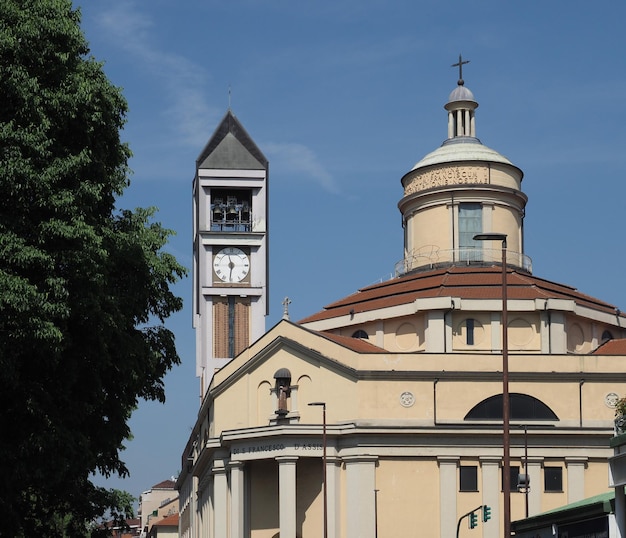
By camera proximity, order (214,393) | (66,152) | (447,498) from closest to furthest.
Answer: (66,152) → (447,498) → (214,393)

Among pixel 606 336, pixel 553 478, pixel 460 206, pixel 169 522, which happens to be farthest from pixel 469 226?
pixel 169 522

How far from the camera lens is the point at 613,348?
2906 inches

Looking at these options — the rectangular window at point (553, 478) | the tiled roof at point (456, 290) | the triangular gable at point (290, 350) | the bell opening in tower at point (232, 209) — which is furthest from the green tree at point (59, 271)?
the bell opening in tower at point (232, 209)

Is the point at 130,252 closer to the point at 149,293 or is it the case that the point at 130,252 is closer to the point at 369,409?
the point at 149,293

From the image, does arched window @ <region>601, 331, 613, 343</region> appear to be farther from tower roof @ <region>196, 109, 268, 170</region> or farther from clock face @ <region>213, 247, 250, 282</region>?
tower roof @ <region>196, 109, 268, 170</region>

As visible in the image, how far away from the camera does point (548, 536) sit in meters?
40.8

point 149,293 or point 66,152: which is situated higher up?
point 66,152

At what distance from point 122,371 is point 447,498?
120ft

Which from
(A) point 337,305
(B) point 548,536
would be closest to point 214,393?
(A) point 337,305

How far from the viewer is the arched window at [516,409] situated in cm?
7019

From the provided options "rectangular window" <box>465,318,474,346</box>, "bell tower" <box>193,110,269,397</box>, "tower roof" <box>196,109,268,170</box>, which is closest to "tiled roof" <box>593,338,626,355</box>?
"rectangular window" <box>465,318,474,346</box>

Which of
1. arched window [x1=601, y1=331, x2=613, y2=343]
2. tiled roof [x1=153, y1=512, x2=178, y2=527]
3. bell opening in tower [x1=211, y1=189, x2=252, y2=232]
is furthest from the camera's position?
tiled roof [x1=153, y1=512, x2=178, y2=527]

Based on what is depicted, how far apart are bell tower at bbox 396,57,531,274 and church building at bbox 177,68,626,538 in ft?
0.32

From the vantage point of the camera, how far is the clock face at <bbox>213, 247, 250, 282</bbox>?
99625mm
